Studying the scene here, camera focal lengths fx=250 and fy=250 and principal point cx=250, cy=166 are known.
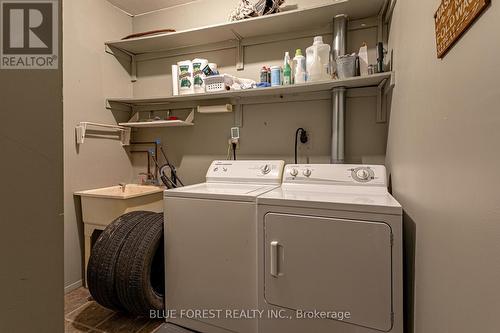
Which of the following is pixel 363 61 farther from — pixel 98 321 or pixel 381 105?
pixel 98 321

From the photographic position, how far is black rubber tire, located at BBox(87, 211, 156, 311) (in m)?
1.56

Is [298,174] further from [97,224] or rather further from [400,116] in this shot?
[97,224]

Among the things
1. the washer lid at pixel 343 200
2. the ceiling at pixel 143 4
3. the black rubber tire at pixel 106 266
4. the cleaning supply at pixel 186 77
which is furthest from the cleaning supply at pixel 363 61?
the black rubber tire at pixel 106 266

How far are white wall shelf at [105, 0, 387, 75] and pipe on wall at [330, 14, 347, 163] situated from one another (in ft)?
0.31

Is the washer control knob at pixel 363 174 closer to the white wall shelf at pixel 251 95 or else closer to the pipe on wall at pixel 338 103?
the pipe on wall at pixel 338 103

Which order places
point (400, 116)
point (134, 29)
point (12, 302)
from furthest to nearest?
point (134, 29) < point (400, 116) < point (12, 302)

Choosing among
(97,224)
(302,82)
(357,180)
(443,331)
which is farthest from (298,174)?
(97,224)

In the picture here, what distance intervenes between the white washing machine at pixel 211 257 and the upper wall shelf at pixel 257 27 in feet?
4.49

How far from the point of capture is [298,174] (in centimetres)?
178

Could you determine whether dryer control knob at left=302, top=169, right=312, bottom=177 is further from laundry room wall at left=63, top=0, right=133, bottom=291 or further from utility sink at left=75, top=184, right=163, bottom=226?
laundry room wall at left=63, top=0, right=133, bottom=291

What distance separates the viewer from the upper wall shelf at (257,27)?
1.79 meters

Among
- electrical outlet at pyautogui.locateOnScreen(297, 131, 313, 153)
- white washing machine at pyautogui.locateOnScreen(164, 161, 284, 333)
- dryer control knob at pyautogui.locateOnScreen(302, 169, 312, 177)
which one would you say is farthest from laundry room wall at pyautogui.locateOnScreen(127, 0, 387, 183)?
white washing machine at pyautogui.locateOnScreen(164, 161, 284, 333)

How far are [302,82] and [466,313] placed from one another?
5.14ft

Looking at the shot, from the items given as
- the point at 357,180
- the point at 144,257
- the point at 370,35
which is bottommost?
the point at 144,257
